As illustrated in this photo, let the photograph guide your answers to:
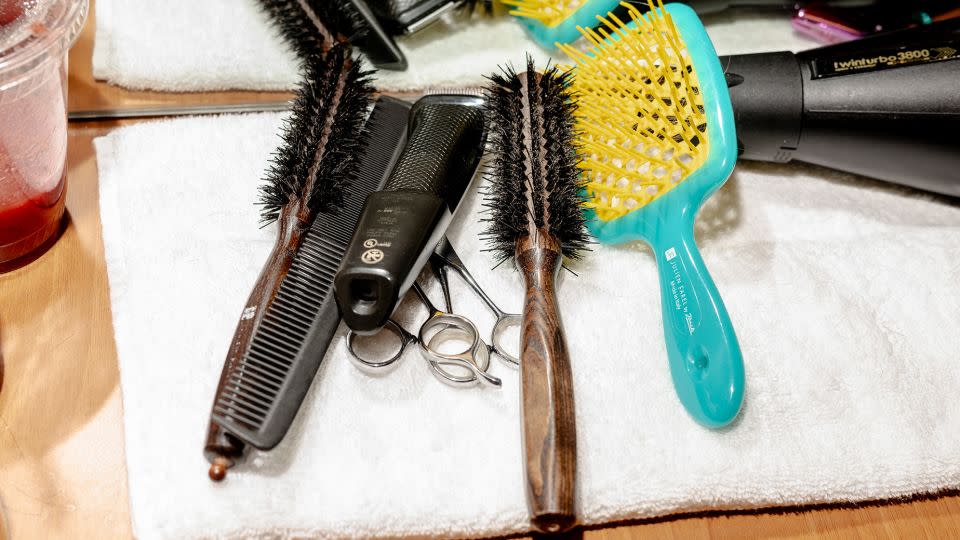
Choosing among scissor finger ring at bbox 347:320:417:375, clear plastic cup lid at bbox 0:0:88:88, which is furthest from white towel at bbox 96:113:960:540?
clear plastic cup lid at bbox 0:0:88:88

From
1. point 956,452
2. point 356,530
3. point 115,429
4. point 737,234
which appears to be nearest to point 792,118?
point 737,234

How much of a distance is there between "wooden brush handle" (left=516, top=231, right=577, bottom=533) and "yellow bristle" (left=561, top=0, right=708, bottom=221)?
9 cm

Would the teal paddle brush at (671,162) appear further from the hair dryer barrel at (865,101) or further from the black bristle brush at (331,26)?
the black bristle brush at (331,26)

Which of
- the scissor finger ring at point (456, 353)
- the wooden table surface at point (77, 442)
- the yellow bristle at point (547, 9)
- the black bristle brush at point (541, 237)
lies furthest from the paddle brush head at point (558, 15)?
the wooden table surface at point (77, 442)

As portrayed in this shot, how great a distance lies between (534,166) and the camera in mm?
599

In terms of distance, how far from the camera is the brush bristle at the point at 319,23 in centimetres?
71

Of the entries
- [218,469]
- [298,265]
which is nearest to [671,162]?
[298,265]

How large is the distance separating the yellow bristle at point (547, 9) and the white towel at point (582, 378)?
0.22 m

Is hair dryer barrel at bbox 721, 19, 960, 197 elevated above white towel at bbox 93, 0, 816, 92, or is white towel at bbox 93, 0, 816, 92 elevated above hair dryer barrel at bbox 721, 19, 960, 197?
hair dryer barrel at bbox 721, 19, 960, 197

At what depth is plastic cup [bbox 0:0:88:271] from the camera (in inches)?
20.4

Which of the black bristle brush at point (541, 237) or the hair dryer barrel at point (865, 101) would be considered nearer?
the black bristle brush at point (541, 237)

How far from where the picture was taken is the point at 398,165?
0.61 metres

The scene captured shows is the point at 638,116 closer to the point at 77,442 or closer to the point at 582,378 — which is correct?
the point at 582,378

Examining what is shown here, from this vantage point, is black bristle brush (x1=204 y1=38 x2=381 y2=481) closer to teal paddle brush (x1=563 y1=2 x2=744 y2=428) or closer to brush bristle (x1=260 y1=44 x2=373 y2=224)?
brush bristle (x1=260 y1=44 x2=373 y2=224)
